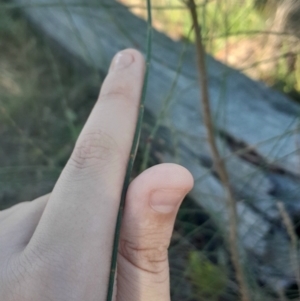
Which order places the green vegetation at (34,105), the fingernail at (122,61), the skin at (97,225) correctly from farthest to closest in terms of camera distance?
the green vegetation at (34,105)
the fingernail at (122,61)
the skin at (97,225)

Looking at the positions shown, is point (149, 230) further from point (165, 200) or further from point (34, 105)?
point (34, 105)

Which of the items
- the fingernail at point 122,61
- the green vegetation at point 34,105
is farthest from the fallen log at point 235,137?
the green vegetation at point 34,105

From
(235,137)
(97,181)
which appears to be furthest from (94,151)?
(235,137)

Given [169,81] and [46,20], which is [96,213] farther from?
[46,20]

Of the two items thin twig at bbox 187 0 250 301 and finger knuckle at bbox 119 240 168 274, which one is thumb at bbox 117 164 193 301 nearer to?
finger knuckle at bbox 119 240 168 274

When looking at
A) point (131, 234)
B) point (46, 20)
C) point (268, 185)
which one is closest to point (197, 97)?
point (268, 185)

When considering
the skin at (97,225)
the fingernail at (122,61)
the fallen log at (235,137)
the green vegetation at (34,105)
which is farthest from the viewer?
the green vegetation at (34,105)

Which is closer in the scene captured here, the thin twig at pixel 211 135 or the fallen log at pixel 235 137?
the thin twig at pixel 211 135

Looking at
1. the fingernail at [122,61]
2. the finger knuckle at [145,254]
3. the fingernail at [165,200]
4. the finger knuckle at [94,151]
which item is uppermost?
the fingernail at [122,61]

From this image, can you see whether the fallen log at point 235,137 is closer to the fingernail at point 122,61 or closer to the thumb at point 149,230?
the fingernail at point 122,61
